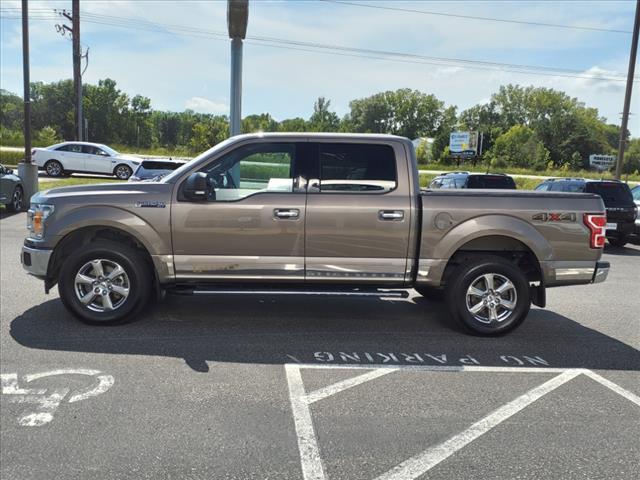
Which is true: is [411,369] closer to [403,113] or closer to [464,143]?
[464,143]

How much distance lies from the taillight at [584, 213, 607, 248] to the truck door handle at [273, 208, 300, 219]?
283 cm

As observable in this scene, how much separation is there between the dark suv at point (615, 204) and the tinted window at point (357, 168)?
9.29 m

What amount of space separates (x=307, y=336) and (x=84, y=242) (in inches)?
98.4

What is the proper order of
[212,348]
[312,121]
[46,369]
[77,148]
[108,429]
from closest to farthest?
[108,429] < [46,369] < [212,348] < [77,148] < [312,121]

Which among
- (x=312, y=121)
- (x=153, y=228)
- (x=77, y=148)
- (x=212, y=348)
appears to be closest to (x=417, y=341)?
(x=212, y=348)

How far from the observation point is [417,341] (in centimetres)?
538

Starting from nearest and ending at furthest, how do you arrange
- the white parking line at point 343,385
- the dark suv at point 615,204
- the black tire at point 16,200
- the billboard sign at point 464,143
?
the white parking line at point 343,385
the dark suv at point 615,204
the black tire at point 16,200
the billboard sign at point 464,143

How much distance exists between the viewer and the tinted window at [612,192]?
43.1 ft

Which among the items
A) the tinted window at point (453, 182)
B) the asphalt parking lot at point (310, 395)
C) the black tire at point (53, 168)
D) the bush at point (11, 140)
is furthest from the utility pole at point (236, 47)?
the bush at point (11, 140)

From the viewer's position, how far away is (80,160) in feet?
83.0

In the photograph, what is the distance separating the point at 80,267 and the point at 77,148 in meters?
22.1

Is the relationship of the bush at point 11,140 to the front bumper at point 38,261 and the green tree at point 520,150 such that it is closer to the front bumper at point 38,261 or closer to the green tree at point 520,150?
the front bumper at point 38,261

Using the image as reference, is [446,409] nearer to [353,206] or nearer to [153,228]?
[353,206]

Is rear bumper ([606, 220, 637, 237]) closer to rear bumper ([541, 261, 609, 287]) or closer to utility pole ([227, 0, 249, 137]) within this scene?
rear bumper ([541, 261, 609, 287])
